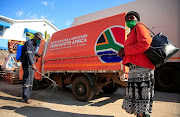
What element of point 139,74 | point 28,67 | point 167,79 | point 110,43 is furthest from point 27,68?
point 167,79

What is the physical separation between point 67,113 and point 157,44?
2676mm

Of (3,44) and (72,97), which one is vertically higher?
(3,44)

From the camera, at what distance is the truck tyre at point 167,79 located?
586cm

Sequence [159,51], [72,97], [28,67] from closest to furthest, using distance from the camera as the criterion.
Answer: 1. [159,51]
2. [28,67]
3. [72,97]

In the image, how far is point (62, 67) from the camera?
16.8ft

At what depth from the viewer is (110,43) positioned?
13.0ft

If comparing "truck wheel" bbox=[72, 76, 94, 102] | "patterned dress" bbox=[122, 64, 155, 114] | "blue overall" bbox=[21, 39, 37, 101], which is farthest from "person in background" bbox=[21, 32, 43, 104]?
"patterned dress" bbox=[122, 64, 155, 114]

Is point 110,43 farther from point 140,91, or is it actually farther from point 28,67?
point 28,67

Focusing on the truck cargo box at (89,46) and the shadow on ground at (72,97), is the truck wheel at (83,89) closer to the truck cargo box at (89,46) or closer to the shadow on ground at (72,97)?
the shadow on ground at (72,97)

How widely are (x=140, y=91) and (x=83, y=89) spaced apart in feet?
8.67

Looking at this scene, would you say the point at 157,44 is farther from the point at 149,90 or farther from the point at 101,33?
the point at 101,33

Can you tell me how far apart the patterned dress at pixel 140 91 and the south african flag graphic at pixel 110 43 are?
162cm

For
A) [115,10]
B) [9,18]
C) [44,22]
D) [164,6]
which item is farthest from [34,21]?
[164,6]

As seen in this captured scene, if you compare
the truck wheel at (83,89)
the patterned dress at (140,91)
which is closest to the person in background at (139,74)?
the patterned dress at (140,91)
